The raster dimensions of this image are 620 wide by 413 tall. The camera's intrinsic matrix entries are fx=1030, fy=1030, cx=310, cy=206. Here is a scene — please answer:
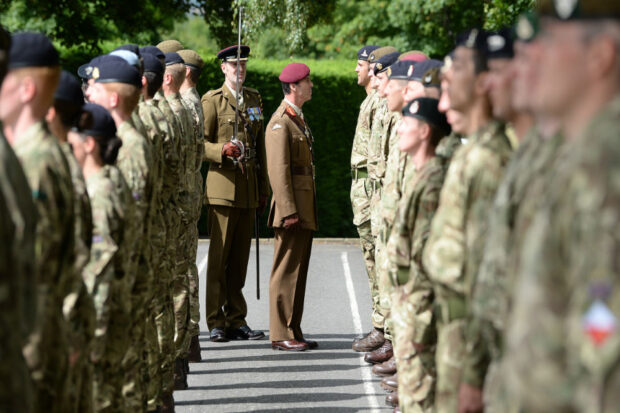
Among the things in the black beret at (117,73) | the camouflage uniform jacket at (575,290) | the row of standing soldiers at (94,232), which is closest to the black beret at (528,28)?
the camouflage uniform jacket at (575,290)

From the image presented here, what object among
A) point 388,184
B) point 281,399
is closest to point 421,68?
point 388,184

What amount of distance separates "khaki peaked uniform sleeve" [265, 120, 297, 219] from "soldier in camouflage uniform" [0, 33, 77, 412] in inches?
231

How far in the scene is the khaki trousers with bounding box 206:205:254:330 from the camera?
34.2 ft

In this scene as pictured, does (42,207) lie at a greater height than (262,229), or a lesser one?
greater

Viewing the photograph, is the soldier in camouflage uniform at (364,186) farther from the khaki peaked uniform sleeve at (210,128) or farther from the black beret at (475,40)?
the black beret at (475,40)

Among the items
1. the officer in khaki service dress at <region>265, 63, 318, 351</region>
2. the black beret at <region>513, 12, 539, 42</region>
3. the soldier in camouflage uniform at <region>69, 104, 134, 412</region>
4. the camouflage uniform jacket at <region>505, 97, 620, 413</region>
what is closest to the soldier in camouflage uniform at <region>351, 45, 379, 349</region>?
the officer in khaki service dress at <region>265, 63, 318, 351</region>

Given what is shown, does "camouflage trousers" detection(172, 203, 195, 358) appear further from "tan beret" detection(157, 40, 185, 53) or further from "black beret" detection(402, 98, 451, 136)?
"black beret" detection(402, 98, 451, 136)

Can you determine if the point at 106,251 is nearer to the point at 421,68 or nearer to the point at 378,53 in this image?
the point at 421,68

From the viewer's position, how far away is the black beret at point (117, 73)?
623 centimetres

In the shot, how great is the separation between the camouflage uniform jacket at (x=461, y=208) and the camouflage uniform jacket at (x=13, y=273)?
78.5 inches

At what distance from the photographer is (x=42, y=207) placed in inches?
148

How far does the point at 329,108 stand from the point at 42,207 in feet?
53.0

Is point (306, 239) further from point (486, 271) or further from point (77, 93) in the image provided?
point (486, 271)

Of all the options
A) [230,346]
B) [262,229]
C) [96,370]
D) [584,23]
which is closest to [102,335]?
[96,370]
